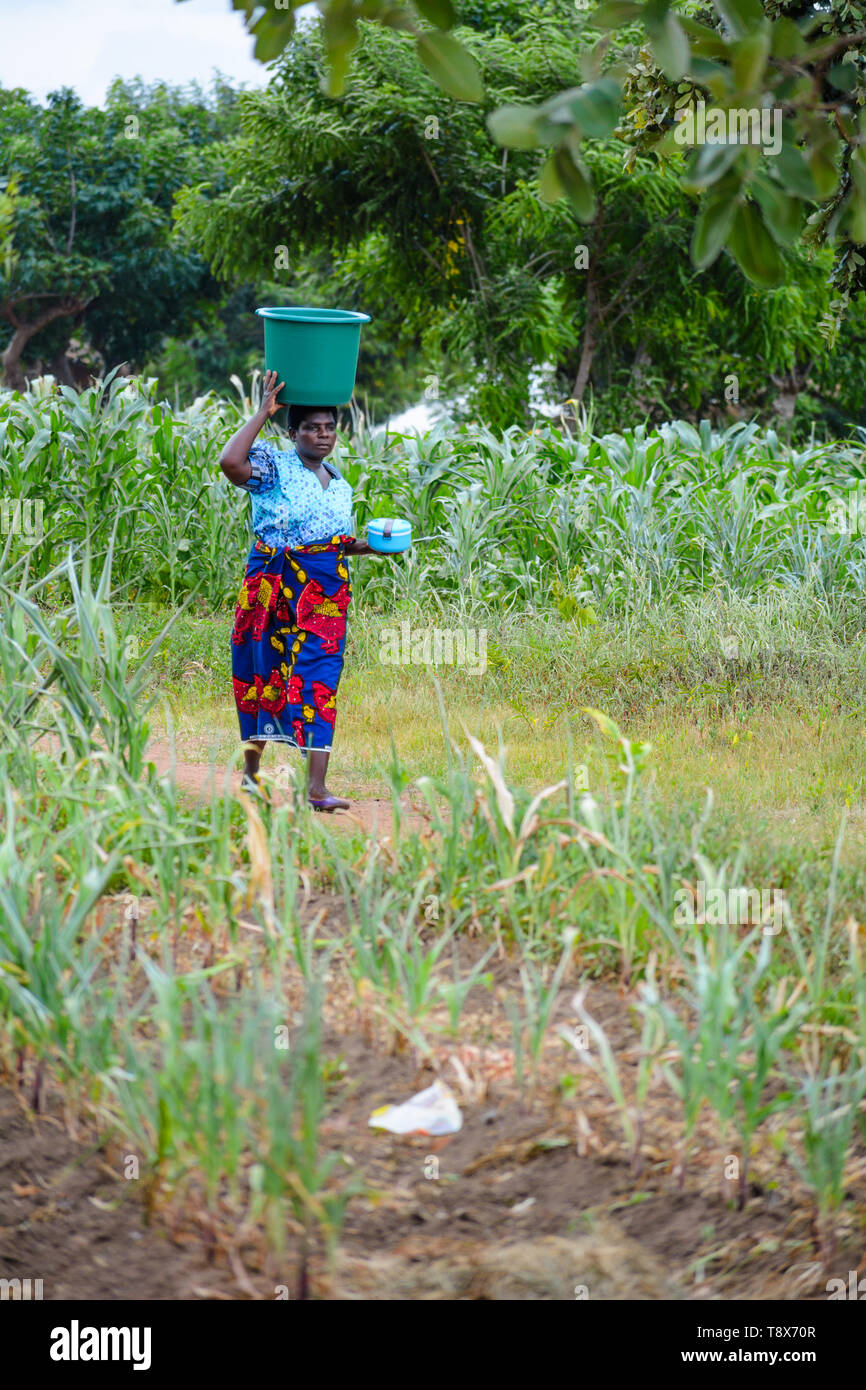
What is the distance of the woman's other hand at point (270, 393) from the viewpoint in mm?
4848

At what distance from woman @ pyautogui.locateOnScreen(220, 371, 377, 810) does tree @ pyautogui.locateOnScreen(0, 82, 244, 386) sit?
1075 inches

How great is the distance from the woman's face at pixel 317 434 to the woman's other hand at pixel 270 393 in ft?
0.51

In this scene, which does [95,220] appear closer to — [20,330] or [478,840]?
[20,330]

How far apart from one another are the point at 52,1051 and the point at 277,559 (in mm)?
2722

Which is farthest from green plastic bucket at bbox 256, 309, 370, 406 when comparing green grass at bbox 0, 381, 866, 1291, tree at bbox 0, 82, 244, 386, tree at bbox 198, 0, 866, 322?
tree at bbox 0, 82, 244, 386

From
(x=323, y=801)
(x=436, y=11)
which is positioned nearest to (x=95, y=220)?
(x=323, y=801)

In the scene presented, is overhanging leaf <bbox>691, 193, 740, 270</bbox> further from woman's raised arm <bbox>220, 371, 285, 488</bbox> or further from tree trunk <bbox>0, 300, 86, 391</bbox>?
tree trunk <bbox>0, 300, 86, 391</bbox>

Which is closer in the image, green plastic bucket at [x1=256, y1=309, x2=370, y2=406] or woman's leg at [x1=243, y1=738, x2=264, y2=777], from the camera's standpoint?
green plastic bucket at [x1=256, y1=309, x2=370, y2=406]

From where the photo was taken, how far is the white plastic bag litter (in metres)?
2.72

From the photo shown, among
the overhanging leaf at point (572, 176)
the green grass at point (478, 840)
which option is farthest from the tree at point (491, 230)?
the overhanging leaf at point (572, 176)

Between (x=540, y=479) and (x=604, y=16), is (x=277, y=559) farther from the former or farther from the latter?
(x=540, y=479)

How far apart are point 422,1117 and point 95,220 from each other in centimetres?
3271

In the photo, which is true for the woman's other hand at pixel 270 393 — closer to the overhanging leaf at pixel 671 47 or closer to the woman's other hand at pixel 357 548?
the woman's other hand at pixel 357 548
